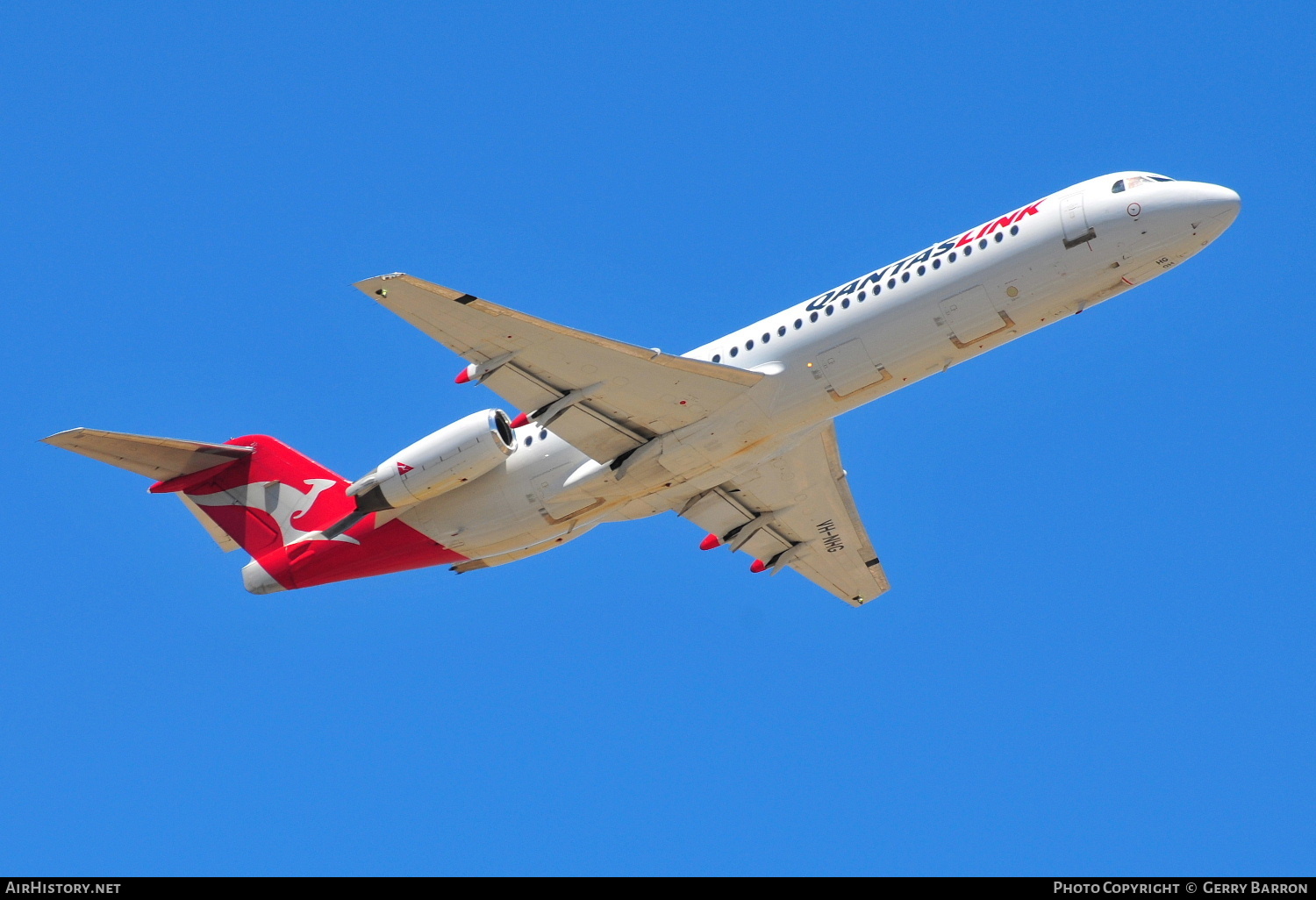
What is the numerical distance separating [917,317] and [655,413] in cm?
538

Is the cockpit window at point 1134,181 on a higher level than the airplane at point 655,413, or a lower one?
higher

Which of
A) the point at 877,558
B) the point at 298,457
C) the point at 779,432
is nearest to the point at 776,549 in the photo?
the point at 877,558

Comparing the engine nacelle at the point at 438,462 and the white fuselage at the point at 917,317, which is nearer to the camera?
the white fuselage at the point at 917,317

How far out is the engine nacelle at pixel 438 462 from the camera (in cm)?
2727

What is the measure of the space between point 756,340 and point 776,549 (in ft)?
24.4

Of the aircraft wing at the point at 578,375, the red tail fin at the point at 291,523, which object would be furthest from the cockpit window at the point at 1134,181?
the red tail fin at the point at 291,523

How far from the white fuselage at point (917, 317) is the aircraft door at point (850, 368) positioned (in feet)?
0.07

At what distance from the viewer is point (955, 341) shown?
84.3 ft

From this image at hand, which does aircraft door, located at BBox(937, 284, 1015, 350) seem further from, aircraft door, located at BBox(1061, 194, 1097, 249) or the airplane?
aircraft door, located at BBox(1061, 194, 1097, 249)

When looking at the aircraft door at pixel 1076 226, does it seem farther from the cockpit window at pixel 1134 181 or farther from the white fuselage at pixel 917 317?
the cockpit window at pixel 1134 181

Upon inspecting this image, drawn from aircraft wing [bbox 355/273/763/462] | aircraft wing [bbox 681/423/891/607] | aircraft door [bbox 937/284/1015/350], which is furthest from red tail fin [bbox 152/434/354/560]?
aircraft door [bbox 937/284/1015/350]
